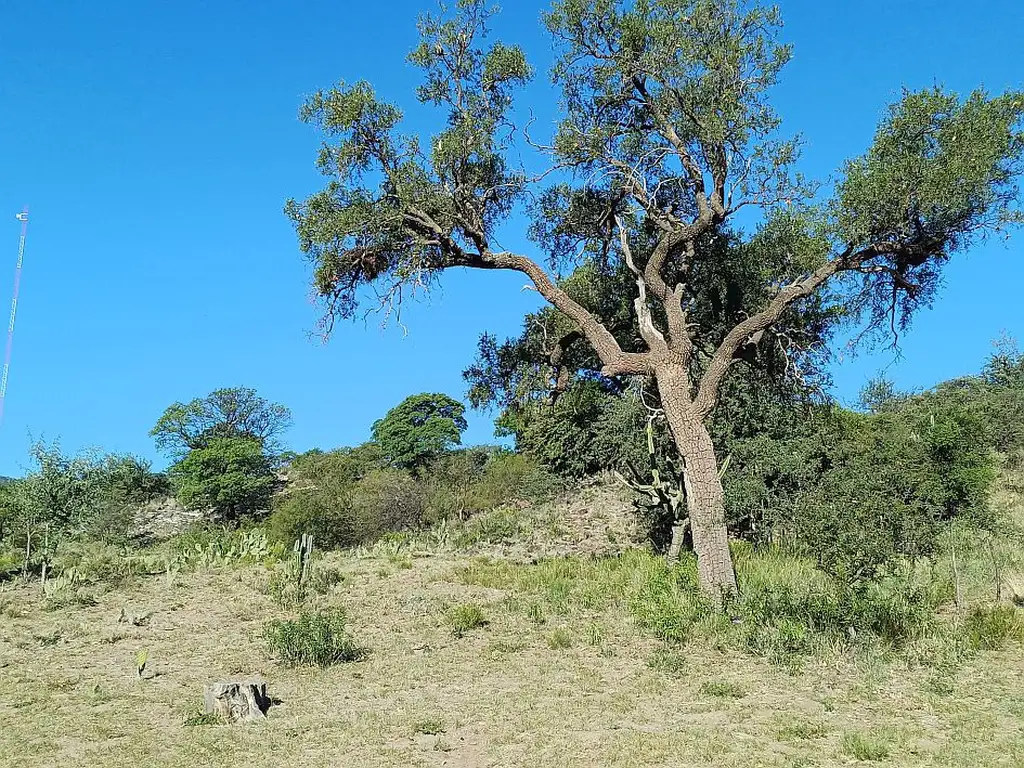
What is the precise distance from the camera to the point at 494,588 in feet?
51.6

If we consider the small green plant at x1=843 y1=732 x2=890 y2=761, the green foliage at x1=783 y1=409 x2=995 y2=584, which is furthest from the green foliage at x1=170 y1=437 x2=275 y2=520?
the small green plant at x1=843 y1=732 x2=890 y2=761

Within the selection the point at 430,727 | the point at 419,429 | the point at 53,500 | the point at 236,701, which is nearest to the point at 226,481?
the point at 419,429

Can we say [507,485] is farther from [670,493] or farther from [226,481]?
[226,481]

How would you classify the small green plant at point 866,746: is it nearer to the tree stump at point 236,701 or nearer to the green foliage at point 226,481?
the tree stump at point 236,701

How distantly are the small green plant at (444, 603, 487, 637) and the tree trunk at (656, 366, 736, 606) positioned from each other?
3.37 metres

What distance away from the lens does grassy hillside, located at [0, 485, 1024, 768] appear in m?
6.93

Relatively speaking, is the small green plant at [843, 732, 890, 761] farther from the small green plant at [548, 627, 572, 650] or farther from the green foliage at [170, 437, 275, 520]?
the green foliage at [170, 437, 275, 520]

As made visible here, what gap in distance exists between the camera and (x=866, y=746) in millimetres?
6488

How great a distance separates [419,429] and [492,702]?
153 ft

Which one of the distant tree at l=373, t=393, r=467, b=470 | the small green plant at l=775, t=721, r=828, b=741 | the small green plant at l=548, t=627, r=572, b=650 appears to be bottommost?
the small green plant at l=775, t=721, r=828, b=741

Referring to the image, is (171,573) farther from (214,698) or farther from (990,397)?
(990,397)

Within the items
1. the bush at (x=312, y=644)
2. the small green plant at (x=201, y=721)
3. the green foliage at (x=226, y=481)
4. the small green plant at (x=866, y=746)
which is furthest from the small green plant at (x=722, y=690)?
the green foliage at (x=226, y=481)

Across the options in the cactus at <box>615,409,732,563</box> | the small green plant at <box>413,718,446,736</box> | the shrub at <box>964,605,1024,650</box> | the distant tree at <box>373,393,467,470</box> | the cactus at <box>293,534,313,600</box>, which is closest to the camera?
the small green plant at <box>413,718,446,736</box>

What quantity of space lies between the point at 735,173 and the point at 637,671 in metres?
8.56
